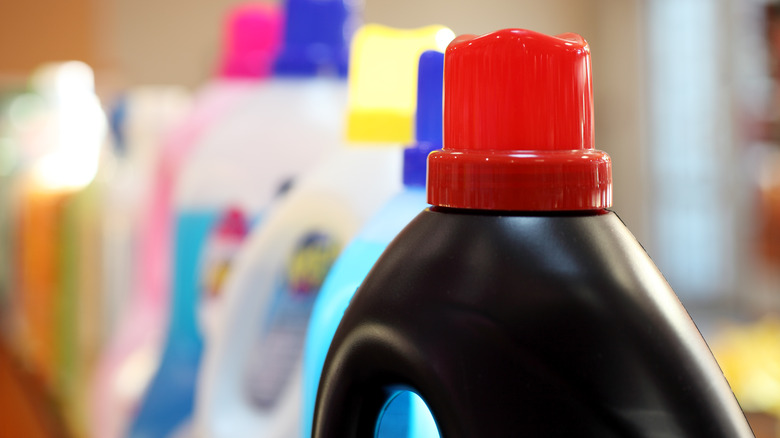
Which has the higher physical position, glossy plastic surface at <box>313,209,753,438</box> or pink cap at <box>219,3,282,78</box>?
pink cap at <box>219,3,282,78</box>

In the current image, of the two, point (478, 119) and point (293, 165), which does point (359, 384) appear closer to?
point (478, 119)

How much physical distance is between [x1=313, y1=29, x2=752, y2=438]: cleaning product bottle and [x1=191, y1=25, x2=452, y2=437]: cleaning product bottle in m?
0.14

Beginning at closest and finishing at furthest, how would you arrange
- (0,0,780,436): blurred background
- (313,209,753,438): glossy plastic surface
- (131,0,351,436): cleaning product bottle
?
1. (313,209,753,438): glossy plastic surface
2. (131,0,351,436): cleaning product bottle
3. (0,0,780,436): blurred background

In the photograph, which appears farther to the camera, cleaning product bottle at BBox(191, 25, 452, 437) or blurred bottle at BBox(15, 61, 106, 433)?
blurred bottle at BBox(15, 61, 106, 433)

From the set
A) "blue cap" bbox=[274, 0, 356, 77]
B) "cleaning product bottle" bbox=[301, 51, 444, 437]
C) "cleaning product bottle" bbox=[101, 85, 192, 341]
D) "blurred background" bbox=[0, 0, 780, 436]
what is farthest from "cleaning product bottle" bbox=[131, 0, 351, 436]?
"blurred background" bbox=[0, 0, 780, 436]

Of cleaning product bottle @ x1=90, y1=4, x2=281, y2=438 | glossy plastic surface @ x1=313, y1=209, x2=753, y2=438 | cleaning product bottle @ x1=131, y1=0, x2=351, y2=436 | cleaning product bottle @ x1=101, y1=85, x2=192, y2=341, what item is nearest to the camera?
glossy plastic surface @ x1=313, y1=209, x2=753, y2=438

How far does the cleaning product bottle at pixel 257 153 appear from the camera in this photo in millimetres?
486

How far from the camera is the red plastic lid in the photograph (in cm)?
22

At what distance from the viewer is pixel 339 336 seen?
0.24 metres

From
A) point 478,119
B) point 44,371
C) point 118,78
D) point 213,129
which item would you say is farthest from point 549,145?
point 118,78

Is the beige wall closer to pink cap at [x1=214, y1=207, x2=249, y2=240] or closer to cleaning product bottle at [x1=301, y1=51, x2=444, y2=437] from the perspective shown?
pink cap at [x1=214, y1=207, x2=249, y2=240]

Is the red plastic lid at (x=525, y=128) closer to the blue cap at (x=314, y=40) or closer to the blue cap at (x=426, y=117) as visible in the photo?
the blue cap at (x=426, y=117)

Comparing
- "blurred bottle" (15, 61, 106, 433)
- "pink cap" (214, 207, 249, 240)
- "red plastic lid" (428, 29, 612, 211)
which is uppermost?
"red plastic lid" (428, 29, 612, 211)

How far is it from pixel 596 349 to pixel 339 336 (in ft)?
0.24
